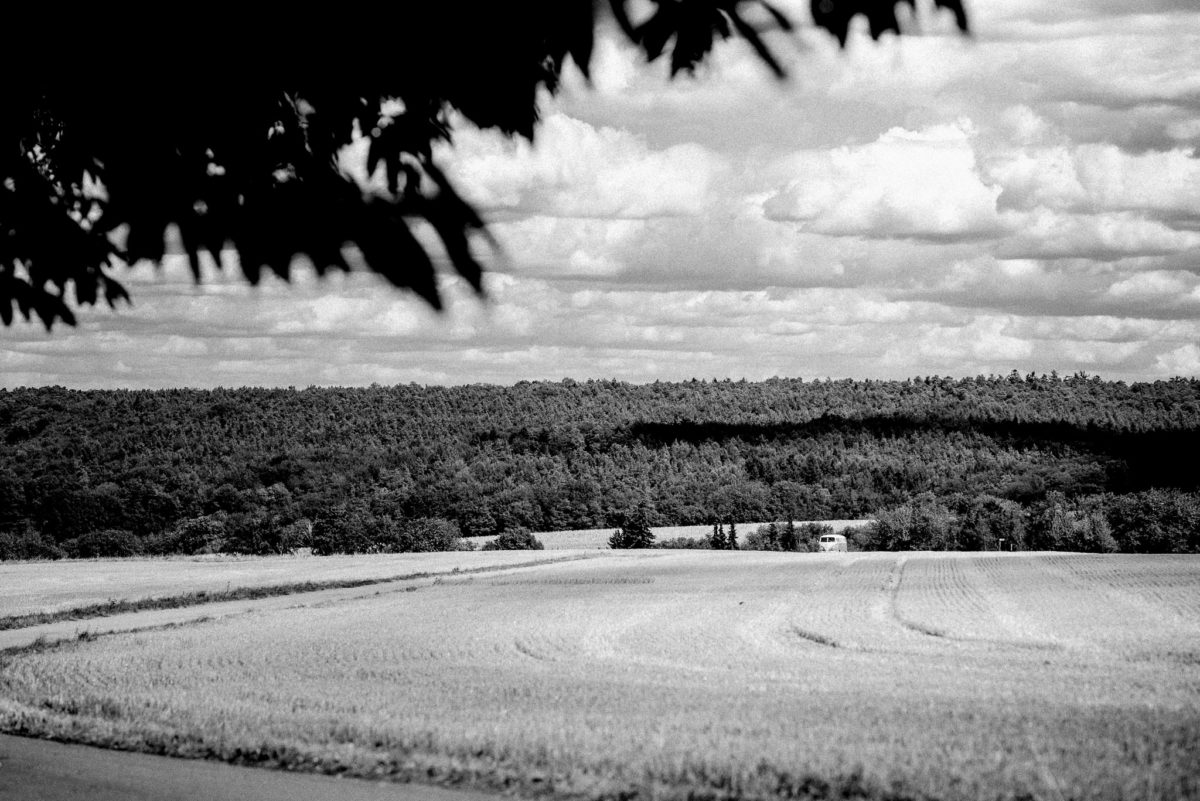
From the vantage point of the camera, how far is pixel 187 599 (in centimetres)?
4872

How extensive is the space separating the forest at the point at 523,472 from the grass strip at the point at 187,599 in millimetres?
21655

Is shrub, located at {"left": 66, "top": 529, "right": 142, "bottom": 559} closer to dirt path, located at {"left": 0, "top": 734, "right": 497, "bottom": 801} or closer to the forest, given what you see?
the forest

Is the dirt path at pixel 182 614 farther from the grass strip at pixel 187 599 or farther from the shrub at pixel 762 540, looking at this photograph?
the shrub at pixel 762 540

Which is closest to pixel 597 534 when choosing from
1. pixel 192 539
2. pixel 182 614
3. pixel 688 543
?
pixel 688 543

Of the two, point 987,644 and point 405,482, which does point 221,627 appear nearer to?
point 987,644

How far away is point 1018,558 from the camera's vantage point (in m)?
74.6

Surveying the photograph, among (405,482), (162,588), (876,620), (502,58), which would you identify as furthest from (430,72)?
(405,482)

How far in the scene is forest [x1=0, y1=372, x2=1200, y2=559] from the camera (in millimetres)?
101438

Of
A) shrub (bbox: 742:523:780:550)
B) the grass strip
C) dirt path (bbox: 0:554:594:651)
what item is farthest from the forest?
dirt path (bbox: 0:554:594:651)

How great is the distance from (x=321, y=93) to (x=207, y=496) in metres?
118

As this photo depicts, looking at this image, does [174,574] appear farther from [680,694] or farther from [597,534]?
[680,694]

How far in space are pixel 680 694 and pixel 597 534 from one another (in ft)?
318

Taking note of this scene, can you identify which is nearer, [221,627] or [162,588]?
[221,627]

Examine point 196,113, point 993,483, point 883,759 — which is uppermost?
point 196,113
